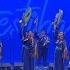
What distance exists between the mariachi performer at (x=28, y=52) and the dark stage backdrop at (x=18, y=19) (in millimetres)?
56

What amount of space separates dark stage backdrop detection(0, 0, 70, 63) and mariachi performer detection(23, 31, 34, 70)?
56 mm

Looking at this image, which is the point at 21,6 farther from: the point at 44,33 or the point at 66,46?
the point at 66,46

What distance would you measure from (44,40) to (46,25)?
→ 0.14 m

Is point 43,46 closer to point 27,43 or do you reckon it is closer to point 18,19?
point 27,43

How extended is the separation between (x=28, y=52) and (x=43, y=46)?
0.47ft

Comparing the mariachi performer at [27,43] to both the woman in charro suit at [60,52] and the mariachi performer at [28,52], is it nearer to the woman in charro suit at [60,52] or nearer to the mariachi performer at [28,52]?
the mariachi performer at [28,52]

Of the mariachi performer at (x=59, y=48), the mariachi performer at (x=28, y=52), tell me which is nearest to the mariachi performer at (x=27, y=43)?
Result: the mariachi performer at (x=28, y=52)

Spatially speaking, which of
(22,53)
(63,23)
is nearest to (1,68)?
(22,53)

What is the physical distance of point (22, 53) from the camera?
313cm

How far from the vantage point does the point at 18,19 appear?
316 centimetres

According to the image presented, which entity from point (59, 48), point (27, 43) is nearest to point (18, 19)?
point (27, 43)

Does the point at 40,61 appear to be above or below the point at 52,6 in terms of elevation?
below

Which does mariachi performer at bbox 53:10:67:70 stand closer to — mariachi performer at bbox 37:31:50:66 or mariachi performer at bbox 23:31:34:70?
mariachi performer at bbox 37:31:50:66

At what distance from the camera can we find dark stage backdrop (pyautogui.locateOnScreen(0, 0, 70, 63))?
313 centimetres
